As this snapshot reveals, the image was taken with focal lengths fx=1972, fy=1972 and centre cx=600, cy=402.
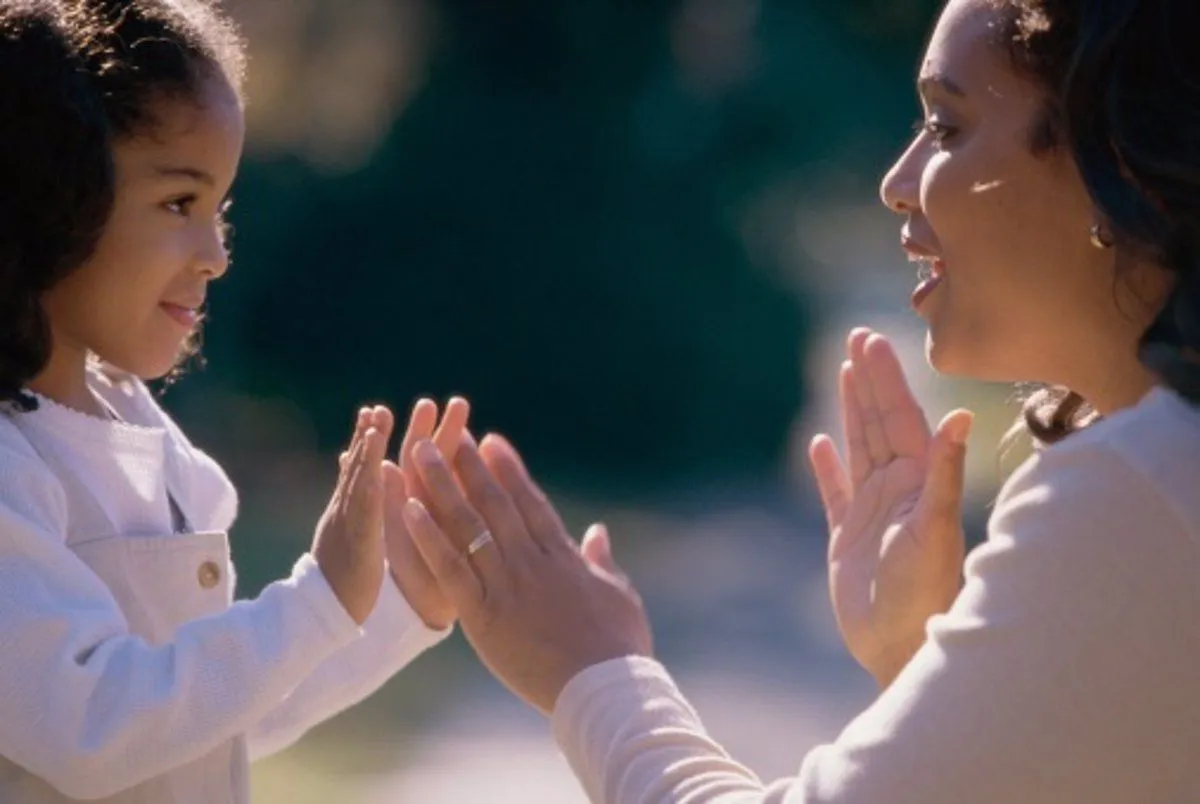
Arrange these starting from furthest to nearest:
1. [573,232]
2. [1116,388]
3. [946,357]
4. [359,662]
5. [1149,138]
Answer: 1. [573,232]
2. [359,662]
3. [946,357]
4. [1116,388]
5. [1149,138]

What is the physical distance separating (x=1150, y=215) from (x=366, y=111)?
8.14 m

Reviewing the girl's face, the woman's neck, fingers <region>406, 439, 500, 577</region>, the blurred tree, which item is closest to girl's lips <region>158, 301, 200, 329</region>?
the girl's face

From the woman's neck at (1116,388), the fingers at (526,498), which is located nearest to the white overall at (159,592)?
the fingers at (526,498)

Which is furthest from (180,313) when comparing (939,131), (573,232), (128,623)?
(573,232)

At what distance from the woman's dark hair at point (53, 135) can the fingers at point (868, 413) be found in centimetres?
82

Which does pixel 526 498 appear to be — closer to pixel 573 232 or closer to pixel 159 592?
pixel 159 592

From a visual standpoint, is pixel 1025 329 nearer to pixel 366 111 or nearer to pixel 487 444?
pixel 487 444

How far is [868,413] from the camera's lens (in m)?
2.24

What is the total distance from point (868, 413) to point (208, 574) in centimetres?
76

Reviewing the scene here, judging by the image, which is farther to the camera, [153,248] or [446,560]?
[153,248]

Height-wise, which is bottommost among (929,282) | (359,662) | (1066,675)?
(359,662)

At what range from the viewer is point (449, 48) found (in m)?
9.62

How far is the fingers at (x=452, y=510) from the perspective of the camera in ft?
6.67

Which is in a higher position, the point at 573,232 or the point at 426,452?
the point at 426,452
